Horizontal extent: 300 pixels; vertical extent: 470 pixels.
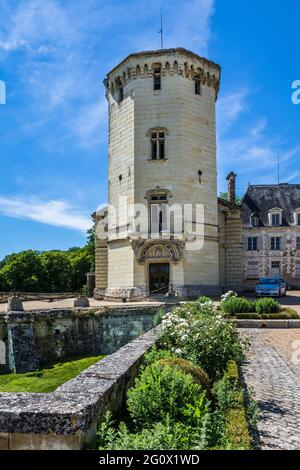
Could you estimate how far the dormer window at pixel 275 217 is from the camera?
3866 centimetres

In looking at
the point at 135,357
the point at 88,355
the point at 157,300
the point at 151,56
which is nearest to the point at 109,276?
the point at 157,300

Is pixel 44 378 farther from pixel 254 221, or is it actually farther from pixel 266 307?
pixel 254 221

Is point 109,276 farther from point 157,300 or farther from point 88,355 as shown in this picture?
point 88,355

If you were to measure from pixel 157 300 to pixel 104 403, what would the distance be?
18.4 metres

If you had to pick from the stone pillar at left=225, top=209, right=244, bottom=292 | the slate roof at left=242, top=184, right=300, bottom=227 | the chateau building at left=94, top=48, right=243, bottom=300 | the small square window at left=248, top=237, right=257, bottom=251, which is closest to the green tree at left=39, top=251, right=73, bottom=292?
the small square window at left=248, top=237, right=257, bottom=251

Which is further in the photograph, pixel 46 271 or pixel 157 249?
pixel 46 271

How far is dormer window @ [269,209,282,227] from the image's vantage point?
38.7 metres

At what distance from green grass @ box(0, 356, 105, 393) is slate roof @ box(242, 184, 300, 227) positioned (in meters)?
28.4

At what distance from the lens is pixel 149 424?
13.1 ft

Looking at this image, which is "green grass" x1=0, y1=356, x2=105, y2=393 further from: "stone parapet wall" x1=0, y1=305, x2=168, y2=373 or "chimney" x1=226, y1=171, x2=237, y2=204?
"chimney" x1=226, y1=171, x2=237, y2=204

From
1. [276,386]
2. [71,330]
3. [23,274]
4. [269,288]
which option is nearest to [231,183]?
[269,288]

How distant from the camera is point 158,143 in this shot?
23.8 m

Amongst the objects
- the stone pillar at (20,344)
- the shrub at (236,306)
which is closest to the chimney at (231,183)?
the shrub at (236,306)

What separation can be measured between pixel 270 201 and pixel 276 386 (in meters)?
35.0
